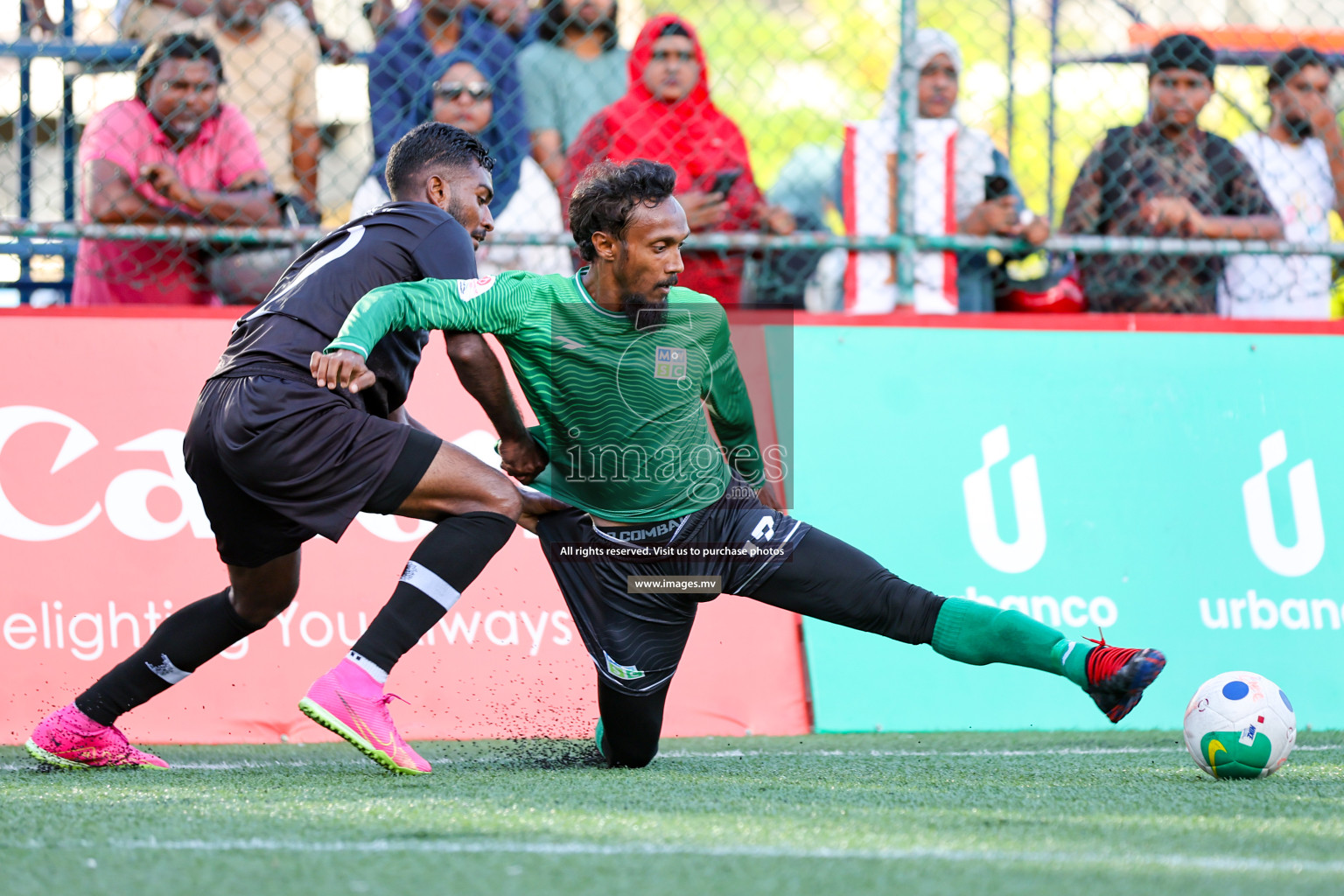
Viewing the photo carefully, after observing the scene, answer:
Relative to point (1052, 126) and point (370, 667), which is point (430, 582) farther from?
point (1052, 126)

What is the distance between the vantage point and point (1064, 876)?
8.13ft

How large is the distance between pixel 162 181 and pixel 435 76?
1.32 metres

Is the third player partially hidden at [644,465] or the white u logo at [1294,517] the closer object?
the third player partially hidden at [644,465]

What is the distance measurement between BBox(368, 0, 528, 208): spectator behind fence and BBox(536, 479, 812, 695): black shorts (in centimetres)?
261

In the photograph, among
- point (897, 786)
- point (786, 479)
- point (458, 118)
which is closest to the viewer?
point (897, 786)

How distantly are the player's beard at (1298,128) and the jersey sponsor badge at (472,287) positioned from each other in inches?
187

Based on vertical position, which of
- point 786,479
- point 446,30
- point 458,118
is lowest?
point 786,479

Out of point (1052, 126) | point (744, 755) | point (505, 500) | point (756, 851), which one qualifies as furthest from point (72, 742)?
point (1052, 126)

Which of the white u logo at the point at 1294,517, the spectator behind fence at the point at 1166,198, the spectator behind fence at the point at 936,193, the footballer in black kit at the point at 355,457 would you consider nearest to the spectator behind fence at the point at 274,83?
the spectator behind fence at the point at 936,193

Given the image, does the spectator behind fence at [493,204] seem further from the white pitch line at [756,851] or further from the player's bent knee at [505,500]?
the white pitch line at [756,851]

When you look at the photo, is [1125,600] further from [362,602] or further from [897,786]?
[362,602]


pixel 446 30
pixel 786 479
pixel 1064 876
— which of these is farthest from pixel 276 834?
pixel 446 30

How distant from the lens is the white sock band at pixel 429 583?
3.76 m

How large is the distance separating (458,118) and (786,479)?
2.24 metres
